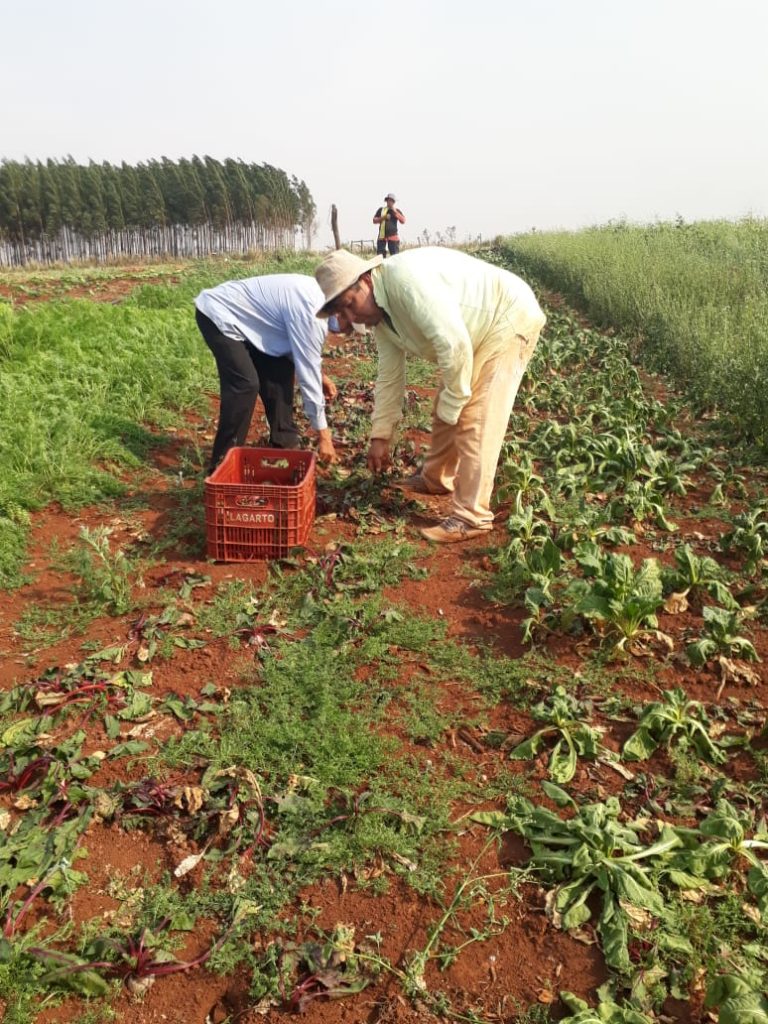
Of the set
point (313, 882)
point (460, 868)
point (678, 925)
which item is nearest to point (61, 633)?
point (313, 882)

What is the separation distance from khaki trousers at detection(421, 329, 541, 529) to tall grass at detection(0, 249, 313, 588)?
2.62m

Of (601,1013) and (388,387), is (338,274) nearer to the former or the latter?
(388,387)

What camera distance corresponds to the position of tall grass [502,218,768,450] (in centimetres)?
694

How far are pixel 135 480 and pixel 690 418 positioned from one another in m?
5.40

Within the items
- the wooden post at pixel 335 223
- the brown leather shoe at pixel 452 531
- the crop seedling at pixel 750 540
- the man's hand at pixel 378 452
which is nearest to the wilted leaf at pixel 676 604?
the crop seedling at pixel 750 540

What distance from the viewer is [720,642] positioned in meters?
3.28

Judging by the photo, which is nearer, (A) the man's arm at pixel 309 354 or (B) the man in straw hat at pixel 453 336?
(B) the man in straw hat at pixel 453 336

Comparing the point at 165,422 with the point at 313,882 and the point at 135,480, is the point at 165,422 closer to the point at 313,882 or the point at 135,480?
the point at 135,480

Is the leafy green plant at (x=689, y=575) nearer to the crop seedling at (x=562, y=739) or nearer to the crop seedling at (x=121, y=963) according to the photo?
the crop seedling at (x=562, y=739)

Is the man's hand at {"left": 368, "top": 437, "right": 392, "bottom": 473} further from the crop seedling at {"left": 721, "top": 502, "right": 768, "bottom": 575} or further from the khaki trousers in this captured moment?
the crop seedling at {"left": 721, "top": 502, "right": 768, "bottom": 575}

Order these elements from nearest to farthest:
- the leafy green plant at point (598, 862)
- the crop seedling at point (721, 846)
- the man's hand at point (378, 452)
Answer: the leafy green plant at point (598, 862)
the crop seedling at point (721, 846)
the man's hand at point (378, 452)

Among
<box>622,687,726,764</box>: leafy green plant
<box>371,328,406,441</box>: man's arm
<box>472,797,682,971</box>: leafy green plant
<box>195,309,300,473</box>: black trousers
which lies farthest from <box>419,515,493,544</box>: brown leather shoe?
<box>472,797,682,971</box>: leafy green plant

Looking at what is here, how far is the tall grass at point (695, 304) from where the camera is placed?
6.94 m

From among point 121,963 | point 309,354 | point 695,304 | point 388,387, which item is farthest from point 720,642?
point 695,304
